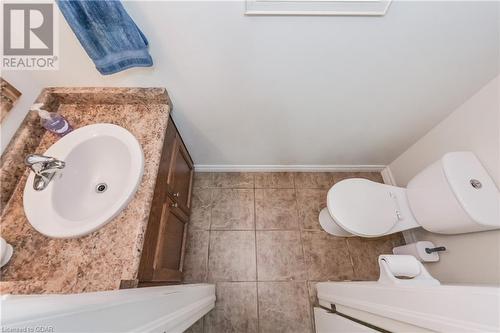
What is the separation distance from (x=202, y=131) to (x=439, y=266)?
178 centimetres

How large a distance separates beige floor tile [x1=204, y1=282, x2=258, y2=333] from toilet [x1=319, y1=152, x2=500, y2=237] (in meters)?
0.82

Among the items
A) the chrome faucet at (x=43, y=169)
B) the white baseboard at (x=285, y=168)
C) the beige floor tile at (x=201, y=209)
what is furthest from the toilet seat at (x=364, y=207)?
the chrome faucet at (x=43, y=169)

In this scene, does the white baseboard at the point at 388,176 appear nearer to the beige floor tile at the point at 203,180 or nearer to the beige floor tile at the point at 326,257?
the beige floor tile at the point at 326,257

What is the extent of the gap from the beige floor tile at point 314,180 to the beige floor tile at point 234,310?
0.92 metres

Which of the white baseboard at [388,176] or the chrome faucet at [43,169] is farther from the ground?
the white baseboard at [388,176]

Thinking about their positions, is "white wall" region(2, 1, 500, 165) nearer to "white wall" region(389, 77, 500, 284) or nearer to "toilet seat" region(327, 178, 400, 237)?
"white wall" region(389, 77, 500, 284)

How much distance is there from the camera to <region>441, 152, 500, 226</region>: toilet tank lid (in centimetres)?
99

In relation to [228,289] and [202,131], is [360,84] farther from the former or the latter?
[228,289]

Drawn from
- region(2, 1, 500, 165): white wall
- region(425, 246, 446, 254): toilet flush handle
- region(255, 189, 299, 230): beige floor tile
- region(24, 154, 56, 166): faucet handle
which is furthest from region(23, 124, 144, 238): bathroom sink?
region(425, 246, 446, 254): toilet flush handle

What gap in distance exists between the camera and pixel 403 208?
53.4 inches

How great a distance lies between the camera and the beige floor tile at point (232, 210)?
172 cm

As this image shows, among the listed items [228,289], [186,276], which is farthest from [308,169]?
[186,276]

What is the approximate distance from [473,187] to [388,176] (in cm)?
86

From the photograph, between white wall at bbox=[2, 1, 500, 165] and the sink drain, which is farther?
the sink drain
